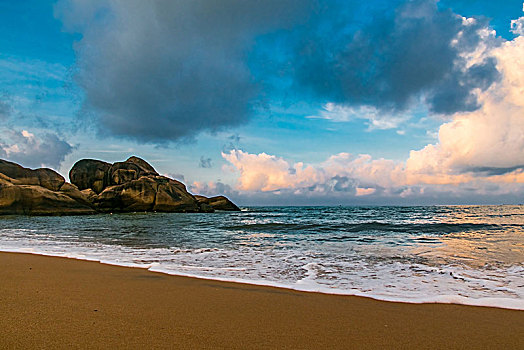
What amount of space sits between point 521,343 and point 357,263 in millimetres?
4831

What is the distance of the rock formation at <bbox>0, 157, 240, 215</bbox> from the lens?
36750 mm

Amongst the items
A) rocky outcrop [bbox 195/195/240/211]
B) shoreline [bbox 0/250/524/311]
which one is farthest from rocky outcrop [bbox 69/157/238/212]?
shoreline [bbox 0/250/524/311]

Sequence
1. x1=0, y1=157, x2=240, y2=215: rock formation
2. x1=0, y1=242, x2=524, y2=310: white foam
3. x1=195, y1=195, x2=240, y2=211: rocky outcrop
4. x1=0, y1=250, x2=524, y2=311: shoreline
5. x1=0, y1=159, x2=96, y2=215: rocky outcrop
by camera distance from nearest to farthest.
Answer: x1=0, y1=250, x2=524, y2=311: shoreline, x1=0, y1=242, x2=524, y2=310: white foam, x1=0, y1=159, x2=96, y2=215: rocky outcrop, x1=0, y1=157, x2=240, y2=215: rock formation, x1=195, y1=195, x2=240, y2=211: rocky outcrop

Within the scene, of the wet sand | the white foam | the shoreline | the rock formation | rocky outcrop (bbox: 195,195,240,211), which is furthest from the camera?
rocky outcrop (bbox: 195,195,240,211)

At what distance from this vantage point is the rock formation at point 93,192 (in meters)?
36.8

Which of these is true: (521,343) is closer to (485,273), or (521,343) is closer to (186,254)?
(485,273)

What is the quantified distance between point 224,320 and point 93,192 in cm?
5329

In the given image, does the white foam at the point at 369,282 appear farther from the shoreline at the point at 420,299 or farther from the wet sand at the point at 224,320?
the wet sand at the point at 224,320

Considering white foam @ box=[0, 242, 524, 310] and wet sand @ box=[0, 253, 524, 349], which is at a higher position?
wet sand @ box=[0, 253, 524, 349]

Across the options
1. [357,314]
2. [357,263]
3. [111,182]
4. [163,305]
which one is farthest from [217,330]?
[111,182]

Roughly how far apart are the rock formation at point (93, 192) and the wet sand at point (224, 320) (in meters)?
39.0

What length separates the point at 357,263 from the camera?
7.76m

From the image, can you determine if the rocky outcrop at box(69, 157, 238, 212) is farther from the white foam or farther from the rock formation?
the white foam

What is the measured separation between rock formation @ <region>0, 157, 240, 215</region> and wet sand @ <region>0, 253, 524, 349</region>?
3896cm
